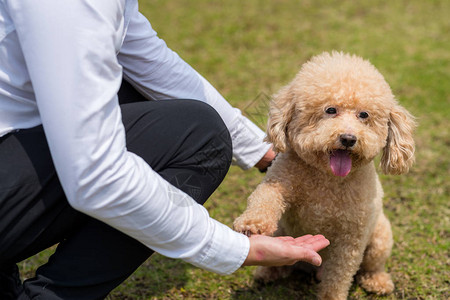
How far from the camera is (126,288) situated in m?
2.17

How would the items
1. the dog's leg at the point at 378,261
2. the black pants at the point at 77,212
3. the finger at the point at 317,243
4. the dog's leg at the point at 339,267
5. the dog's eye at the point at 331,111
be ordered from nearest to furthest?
the black pants at the point at 77,212, the finger at the point at 317,243, the dog's eye at the point at 331,111, the dog's leg at the point at 339,267, the dog's leg at the point at 378,261

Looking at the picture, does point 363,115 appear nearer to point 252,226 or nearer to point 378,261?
point 252,226

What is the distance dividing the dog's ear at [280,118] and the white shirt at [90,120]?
489mm

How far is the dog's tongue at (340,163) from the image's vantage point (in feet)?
5.68

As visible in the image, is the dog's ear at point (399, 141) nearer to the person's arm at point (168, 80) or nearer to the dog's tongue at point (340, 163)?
the dog's tongue at point (340, 163)

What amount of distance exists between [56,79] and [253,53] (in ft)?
12.6

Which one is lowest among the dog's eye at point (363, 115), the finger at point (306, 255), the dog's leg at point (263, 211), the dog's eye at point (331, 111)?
the dog's leg at point (263, 211)

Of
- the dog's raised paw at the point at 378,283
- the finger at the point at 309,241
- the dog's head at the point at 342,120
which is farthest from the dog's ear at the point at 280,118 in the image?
the dog's raised paw at the point at 378,283

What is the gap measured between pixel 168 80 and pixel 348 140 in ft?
2.24

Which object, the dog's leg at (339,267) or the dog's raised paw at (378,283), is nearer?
the dog's leg at (339,267)

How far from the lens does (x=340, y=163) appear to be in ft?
5.70

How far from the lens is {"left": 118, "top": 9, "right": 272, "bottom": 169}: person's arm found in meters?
1.78

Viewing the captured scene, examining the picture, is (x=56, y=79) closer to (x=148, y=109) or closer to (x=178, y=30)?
(x=148, y=109)

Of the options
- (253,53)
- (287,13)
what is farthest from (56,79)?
(287,13)
